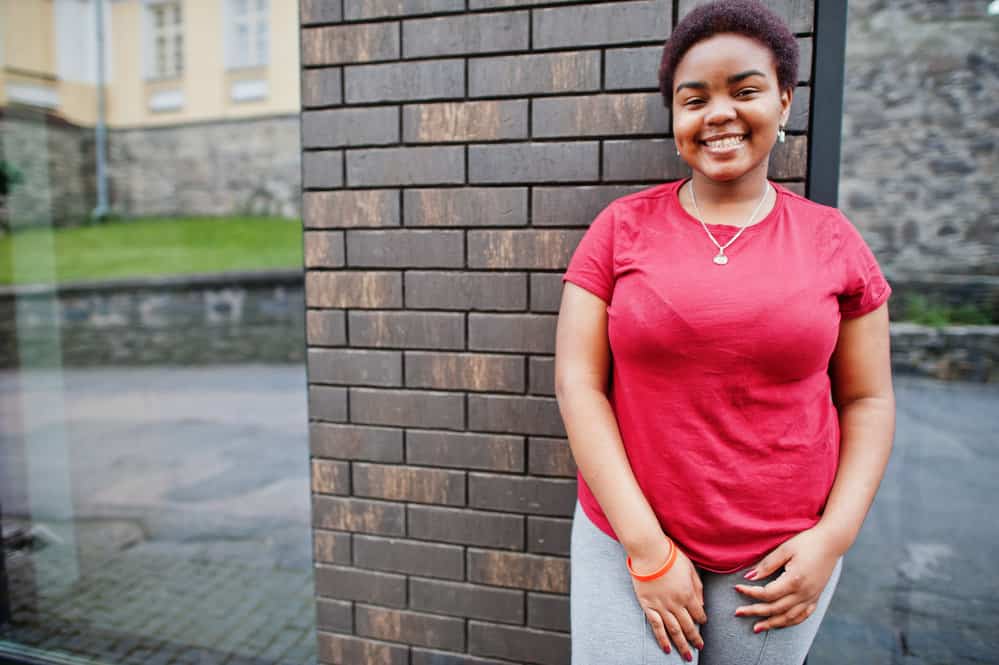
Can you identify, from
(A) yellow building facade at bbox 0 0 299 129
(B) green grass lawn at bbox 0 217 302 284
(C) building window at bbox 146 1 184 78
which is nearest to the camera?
(A) yellow building facade at bbox 0 0 299 129

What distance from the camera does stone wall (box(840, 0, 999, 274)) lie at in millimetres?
2938

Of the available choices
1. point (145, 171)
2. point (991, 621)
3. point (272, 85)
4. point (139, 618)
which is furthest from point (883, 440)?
point (145, 171)

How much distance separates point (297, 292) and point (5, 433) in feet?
20.3

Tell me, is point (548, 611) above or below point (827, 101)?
below

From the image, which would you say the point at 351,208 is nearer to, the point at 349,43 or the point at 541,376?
the point at 349,43

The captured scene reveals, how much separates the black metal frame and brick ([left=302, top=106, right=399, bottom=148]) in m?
1.11

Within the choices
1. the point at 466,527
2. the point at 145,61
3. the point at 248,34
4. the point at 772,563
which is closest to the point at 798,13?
the point at 772,563

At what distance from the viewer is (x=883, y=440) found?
4.45 feet

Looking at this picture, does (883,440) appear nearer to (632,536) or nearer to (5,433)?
(632,536)

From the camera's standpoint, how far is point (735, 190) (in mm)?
1347

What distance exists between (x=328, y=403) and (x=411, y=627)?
2.45 ft

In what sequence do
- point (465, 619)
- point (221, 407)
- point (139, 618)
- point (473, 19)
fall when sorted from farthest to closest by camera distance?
1. point (221, 407)
2. point (139, 618)
3. point (465, 619)
4. point (473, 19)

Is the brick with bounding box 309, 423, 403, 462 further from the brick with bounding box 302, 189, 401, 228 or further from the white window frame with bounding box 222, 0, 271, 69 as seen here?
the white window frame with bounding box 222, 0, 271, 69

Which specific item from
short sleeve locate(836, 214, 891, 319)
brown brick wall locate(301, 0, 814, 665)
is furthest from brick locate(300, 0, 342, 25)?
short sleeve locate(836, 214, 891, 319)
